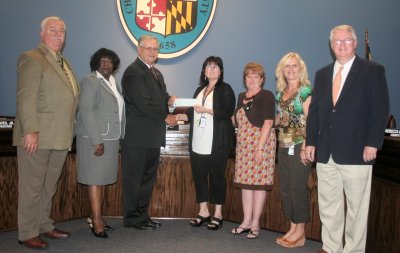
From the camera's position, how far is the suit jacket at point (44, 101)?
2.90 metres

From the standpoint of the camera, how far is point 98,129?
3.26 meters

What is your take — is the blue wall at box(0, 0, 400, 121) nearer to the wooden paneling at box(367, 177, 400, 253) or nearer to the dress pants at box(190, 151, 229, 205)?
the dress pants at box(190, 151, 229, 205)

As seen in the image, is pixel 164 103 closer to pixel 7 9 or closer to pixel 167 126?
pixel 167 126

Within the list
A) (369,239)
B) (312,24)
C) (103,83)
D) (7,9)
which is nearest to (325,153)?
(369,239)

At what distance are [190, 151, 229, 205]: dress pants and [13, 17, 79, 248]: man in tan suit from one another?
3.78ft

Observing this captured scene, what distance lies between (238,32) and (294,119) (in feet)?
5.22

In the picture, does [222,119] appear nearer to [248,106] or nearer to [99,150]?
[248,106]

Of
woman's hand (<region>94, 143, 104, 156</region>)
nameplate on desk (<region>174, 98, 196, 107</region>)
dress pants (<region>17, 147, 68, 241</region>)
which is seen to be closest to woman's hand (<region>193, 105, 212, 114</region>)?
nameplate on desk (<region>174, 98, 196, 107</region>)

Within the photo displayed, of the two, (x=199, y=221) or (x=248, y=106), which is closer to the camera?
(x=248, y=106)

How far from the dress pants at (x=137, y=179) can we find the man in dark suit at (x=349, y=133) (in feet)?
5.03

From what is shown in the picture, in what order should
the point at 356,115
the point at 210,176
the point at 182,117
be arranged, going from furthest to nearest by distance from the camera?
the point at 182,117
the point at 210,176
the point at 356,115

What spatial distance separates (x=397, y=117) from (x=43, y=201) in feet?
12.2

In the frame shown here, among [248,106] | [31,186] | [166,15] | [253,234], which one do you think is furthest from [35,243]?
[166,15]

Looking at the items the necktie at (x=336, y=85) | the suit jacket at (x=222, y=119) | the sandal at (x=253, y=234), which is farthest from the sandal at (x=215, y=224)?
the necktie at (x=336, y=85)
